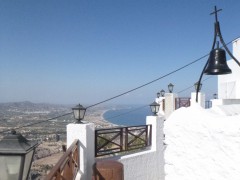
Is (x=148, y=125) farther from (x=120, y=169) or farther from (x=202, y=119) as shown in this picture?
(x=202, y=119)

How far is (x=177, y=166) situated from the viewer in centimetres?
223

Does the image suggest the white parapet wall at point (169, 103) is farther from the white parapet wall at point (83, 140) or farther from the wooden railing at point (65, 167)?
the wooden railing at point (65, 167)

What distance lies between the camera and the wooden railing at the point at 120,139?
774 cm

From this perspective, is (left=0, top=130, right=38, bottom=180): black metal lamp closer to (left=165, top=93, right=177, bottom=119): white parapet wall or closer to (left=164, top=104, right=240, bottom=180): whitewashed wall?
(left=164, top=104, right=240, bottom=180): whitewashed wall

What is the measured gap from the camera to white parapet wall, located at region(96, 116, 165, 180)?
26.3 ft

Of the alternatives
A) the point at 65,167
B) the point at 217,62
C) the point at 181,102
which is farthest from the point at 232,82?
the point at 217,62

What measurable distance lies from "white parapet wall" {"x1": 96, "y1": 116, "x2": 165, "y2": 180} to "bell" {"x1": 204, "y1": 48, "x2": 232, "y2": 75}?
5496 millimetres

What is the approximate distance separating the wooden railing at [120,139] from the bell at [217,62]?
5.23 meters

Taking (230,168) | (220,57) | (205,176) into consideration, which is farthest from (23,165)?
(220,57)

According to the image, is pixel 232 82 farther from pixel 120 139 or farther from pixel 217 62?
pixel 217 62

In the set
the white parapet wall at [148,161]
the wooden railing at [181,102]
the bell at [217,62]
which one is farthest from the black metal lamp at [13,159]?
the wooden railing at [181,102]

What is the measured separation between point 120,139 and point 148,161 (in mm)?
1239

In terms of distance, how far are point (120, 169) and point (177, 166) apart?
3550mm

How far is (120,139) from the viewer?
8516 millimetres
